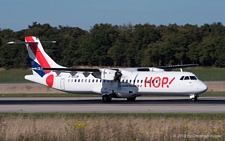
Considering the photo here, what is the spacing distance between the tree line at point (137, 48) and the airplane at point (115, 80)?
40761mm

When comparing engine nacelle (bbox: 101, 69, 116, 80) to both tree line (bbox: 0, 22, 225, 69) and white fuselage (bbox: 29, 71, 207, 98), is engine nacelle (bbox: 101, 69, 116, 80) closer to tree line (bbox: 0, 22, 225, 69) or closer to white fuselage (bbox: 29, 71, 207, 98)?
white fuselage (bbox: 29, 71, 207, 98)

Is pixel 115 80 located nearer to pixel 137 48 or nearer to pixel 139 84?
pixel 139 84

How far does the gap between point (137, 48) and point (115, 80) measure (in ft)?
171

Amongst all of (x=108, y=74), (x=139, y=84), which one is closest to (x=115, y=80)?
(x=108, y=74)

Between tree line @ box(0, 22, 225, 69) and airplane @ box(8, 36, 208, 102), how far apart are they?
40.8 m

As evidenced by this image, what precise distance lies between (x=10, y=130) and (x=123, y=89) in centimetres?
1910

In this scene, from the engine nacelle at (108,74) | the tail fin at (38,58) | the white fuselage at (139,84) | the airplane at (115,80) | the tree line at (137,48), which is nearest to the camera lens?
the white fuselage at (139,84)

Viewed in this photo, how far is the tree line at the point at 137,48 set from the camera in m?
78.6

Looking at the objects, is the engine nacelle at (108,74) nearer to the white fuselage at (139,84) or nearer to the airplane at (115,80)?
the airplane at (115,80)

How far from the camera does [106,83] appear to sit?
3459 cm

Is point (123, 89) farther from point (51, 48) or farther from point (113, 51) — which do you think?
point (51, 48)

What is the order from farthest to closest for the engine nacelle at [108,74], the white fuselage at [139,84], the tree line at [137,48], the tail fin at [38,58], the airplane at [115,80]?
the tree line at [137,48] < the tail fin at [38,58] < the engine nacelle at [108,74] < the airplane at [115,80] < the white fuselage at [139,84]

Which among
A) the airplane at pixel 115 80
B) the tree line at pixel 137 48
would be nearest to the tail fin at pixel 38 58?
the airplane at pixel 115 80

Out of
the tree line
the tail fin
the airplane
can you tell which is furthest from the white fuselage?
the tree line
